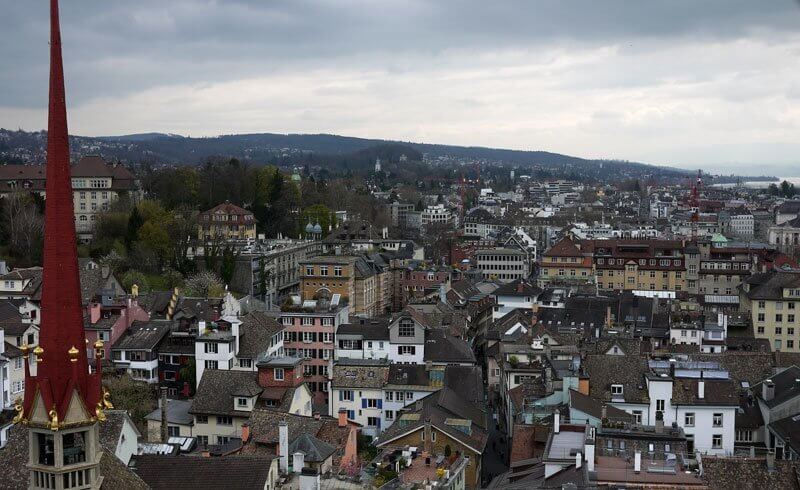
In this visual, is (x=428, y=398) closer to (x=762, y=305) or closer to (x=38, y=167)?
(x=762, y=305)

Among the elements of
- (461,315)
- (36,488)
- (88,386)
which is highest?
(88,386)

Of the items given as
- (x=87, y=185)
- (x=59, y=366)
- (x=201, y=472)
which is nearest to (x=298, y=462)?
(x=201, y=472)

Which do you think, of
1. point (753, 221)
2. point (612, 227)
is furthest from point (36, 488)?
point (753, 221)

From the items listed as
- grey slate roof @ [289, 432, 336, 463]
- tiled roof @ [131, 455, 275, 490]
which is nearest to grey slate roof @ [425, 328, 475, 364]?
grey slate roof @ [289, 432, 336, 463]

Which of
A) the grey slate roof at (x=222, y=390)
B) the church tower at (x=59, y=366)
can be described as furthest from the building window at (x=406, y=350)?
the church tower at (x=59, y=366)

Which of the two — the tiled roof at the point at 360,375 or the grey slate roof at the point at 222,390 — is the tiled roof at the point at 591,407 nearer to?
the tiled roof at the point at 360,375

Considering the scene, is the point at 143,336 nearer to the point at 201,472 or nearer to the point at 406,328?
the point at 406,328
